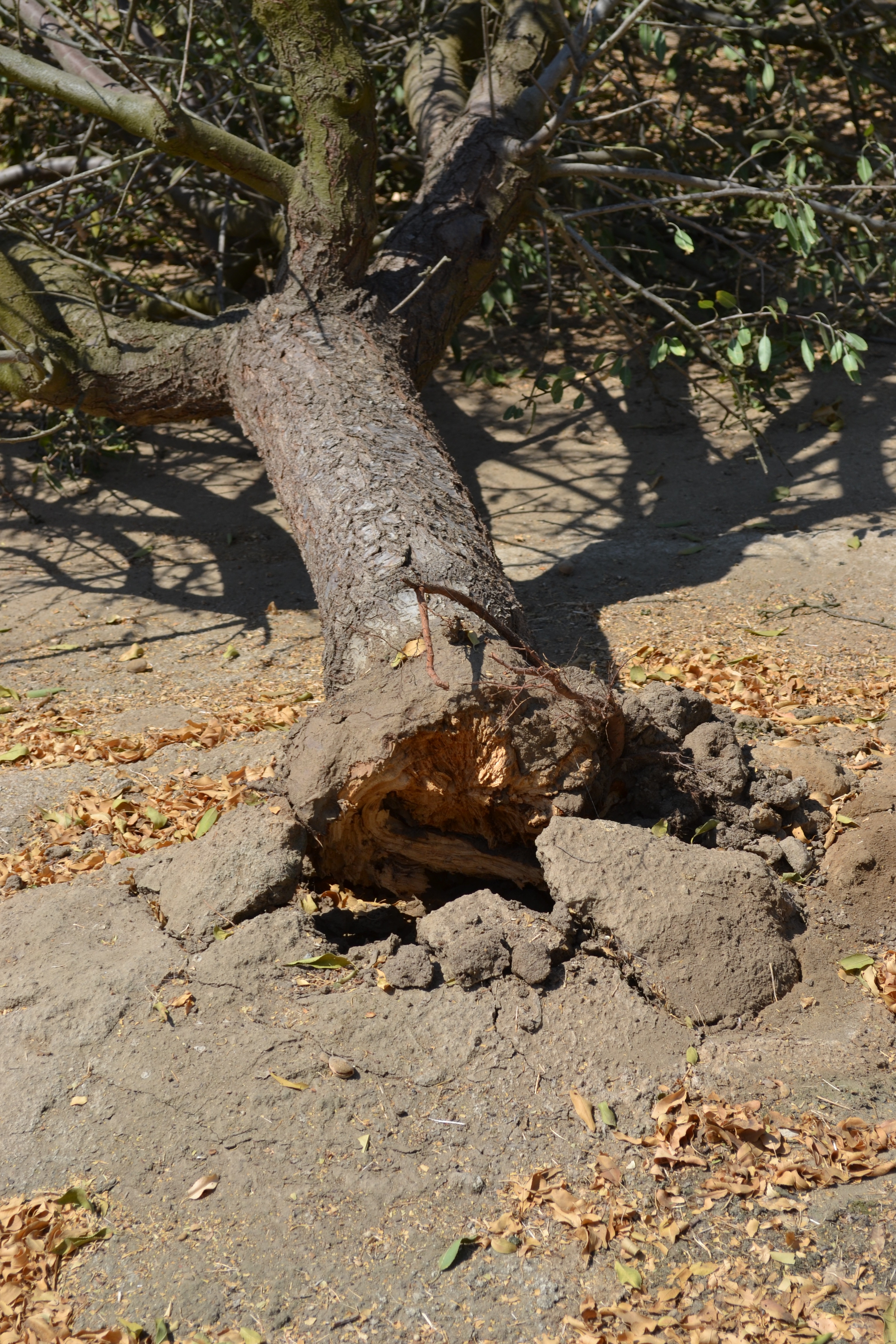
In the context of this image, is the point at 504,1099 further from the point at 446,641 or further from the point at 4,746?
the point at 4,746

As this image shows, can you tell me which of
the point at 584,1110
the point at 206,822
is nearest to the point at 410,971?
the point at 584,1110

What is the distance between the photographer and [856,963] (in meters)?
2.56

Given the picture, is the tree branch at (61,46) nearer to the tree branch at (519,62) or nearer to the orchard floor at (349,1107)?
the tree branch at (519,62)

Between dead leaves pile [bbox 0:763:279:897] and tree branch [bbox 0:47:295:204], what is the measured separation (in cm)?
226

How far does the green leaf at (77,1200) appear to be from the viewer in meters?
2.09

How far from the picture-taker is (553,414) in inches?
246

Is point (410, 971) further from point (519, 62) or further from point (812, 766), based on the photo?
point (519, 62)

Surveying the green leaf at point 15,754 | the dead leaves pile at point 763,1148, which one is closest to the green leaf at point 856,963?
the dead leaves pile at point 763,1148

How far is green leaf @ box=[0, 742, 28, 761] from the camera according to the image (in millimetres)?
3523

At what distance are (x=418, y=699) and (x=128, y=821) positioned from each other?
1.10 m

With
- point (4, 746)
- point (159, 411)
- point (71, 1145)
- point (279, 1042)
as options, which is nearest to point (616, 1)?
point (159, 411)

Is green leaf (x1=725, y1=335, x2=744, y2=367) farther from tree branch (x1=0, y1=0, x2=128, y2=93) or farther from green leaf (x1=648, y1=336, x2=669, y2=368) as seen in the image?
tree branch (x1=0, y1=0, x2=128, y2=93)

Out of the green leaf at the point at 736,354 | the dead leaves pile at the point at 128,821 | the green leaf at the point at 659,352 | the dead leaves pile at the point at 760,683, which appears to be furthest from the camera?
the green leaf at the point at 659,352

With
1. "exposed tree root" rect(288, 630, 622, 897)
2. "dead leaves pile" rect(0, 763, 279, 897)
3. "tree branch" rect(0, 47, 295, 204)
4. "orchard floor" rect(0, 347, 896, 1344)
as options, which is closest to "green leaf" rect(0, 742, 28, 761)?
"orchard floor" rect(0, 347, 896, 1344)
